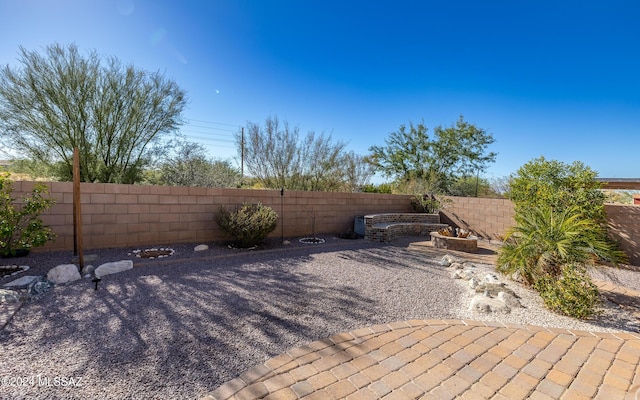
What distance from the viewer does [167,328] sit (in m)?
2.73

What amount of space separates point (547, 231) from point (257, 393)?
14.1ft

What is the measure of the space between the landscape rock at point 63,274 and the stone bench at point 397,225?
261 inches

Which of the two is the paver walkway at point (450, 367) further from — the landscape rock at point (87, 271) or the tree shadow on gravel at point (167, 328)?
the landscape rock at point (87, 271)

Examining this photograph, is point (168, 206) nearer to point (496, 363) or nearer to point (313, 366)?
point (313, 366)

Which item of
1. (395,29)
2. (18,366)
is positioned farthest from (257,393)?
(395,29)

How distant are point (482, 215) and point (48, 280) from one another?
10.9 m

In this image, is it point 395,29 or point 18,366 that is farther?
point 395,29

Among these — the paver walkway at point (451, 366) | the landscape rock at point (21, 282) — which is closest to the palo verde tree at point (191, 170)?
the landscape rock at point (21, 282)

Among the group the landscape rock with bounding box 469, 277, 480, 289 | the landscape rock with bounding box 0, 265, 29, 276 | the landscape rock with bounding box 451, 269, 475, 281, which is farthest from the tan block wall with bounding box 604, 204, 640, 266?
the landscape rock with bounding box 0, 265, 29, 276

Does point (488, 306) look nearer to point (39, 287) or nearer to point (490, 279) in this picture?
point (490, 279)

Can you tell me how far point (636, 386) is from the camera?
2057 mm

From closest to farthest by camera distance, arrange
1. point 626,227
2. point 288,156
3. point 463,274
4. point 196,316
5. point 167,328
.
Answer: point 167,328, point 196,316, point 463,274, point 626,227, point 288,156

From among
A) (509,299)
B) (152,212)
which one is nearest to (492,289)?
(509,299)

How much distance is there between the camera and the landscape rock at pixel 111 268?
4.22 metres
